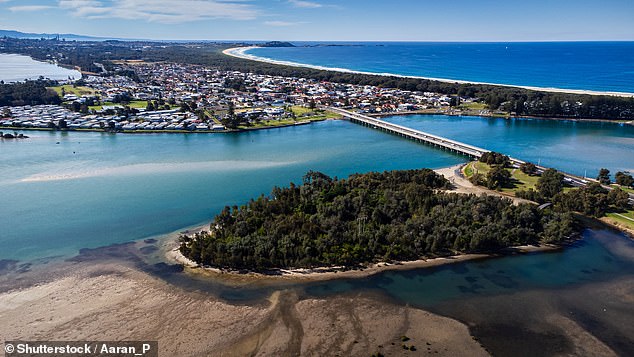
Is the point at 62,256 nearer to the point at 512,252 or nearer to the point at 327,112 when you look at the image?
the point at 512,252

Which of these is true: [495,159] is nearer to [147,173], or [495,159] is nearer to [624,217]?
[624,217]

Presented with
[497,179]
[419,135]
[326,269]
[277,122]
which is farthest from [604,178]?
[277,122]

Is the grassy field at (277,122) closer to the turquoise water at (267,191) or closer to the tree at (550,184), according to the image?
the turquoise water at (267,191)

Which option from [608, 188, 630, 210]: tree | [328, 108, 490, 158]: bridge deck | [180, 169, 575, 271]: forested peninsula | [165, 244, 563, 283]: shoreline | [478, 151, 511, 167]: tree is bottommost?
[165, 244, 563, 283]: shoreline

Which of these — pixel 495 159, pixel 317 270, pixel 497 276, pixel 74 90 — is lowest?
pixel 317 270

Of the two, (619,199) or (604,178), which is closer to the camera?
(619,199)

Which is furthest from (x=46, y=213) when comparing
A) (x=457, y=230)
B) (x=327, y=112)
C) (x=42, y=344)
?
(x=327, y=112)

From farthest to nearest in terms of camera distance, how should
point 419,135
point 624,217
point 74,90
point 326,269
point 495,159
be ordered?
point 74,90 → point 419,135 → point 495,159 → point 624,217 → point 326,269

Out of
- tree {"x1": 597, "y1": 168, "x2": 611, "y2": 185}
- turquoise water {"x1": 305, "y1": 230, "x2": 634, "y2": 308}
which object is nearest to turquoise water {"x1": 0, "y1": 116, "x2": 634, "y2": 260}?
tree {"x1": 597, "y1": 168, "x2": 611, "y2": 185}

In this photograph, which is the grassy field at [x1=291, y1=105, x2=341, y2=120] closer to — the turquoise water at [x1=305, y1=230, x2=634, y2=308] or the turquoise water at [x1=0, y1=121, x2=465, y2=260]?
the turquoise water at [x1=0, y1=121, x2=465, y2=260]
